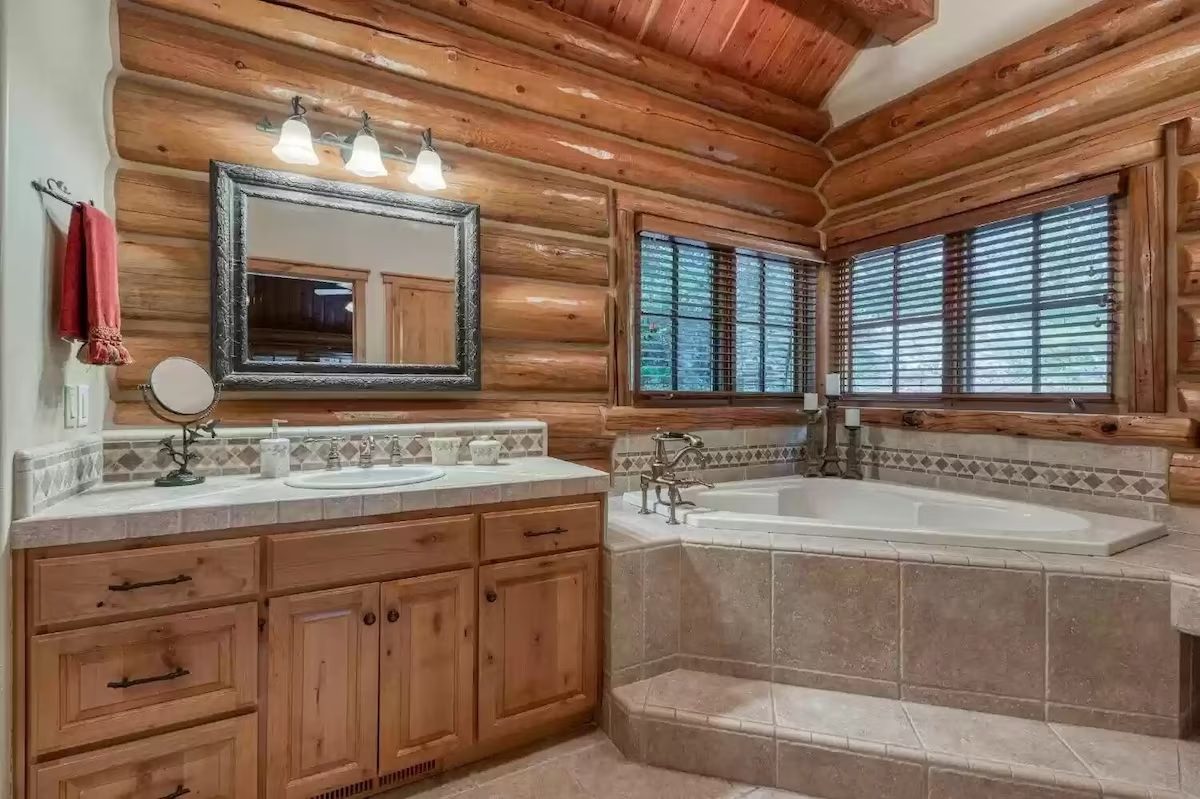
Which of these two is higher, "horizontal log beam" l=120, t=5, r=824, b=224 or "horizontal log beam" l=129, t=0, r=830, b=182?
"horizontal log beam" l=129, t=0, r=830, b=182

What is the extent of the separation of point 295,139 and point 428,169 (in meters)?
0.49

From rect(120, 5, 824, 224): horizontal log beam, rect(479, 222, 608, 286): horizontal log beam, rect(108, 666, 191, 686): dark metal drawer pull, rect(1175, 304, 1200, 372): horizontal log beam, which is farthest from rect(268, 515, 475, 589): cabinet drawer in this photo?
rect(1175, 304, 1200, 372): horizontal log beam

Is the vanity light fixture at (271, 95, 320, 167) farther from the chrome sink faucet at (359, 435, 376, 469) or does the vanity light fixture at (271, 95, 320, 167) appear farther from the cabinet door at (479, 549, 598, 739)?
the cabinet door at (479, 549, 598, 739)

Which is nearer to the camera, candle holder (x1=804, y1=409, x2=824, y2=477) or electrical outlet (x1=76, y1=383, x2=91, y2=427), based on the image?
electrical outlet (x1=76, y1=383, x2=91, y2=427)

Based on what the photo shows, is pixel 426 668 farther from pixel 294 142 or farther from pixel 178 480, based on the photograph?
pixel 294 142

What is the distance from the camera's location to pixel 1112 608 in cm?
167

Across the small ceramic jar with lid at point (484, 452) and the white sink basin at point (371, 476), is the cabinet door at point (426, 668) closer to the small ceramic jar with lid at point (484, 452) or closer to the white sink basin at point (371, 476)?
the white sink basin at point (371, 476)

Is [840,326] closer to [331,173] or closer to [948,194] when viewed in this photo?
[948,194]

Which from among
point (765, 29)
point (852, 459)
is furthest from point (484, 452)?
point (765, 29)

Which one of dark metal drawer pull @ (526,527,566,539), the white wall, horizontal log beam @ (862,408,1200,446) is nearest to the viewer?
the white wall

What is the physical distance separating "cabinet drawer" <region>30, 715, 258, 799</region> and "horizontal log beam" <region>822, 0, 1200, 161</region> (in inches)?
158

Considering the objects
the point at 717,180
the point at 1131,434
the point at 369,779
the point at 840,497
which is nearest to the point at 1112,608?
the point at 1131,434

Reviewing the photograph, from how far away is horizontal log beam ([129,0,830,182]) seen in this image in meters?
2.11

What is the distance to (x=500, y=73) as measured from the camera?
2492 mm
